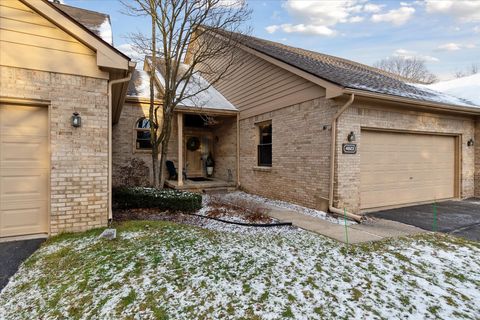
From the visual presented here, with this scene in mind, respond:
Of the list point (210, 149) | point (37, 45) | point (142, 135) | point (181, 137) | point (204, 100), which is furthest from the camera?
point (210, 149)

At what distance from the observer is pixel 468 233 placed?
544cm

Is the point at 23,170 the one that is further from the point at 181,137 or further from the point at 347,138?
the point at 347,138

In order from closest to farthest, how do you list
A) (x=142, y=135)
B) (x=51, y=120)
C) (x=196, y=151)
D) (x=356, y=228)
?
(x=51, y=120) < (x=356, y=228) < (x=142, y=135) < (x=196, y=151)

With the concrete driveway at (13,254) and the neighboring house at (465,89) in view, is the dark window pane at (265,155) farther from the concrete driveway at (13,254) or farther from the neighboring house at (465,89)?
the neighboring house at (465,89)

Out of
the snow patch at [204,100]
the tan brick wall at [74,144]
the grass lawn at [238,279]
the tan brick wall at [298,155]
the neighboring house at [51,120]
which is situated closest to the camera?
the grass lawn at [238,279]

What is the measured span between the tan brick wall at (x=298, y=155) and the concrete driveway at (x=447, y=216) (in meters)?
1.76

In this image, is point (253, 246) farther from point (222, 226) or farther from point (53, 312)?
point (53, 312)

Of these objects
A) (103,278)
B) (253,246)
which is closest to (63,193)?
(103,278)

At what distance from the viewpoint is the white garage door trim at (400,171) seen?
7297 mm

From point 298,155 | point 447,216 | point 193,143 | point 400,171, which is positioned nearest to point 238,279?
point 298,155

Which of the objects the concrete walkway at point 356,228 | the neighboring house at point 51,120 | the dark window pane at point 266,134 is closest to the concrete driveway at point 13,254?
the neighboring house at point 51,120

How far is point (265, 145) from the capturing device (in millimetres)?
9789

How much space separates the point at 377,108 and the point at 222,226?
520 centimetres

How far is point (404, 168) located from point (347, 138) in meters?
2.69
